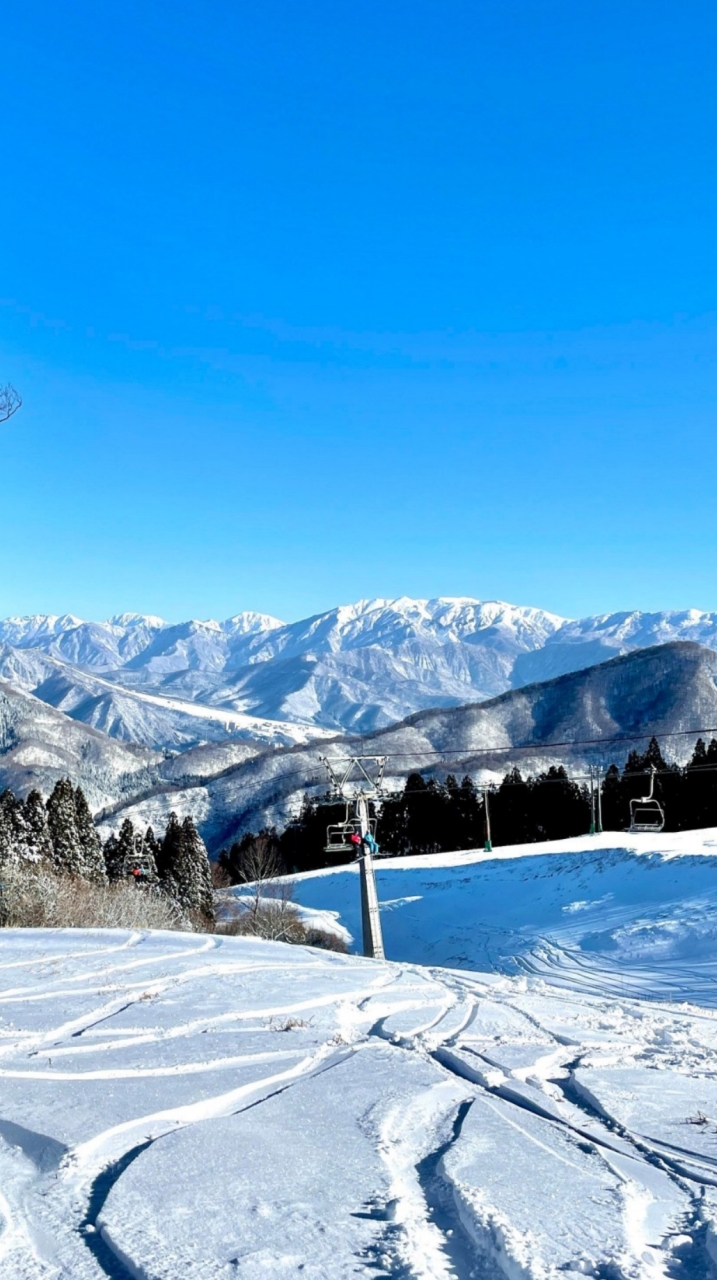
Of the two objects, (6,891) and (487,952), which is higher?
(6,891)

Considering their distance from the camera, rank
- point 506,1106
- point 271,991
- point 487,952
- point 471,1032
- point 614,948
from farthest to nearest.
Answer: point 487,952
point 614,948
point 271,991
point 471,1032
point 506,1106

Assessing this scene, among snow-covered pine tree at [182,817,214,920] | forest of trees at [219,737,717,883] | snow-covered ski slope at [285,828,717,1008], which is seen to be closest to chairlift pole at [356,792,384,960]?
snow-covered ski slope at [285,828,717,1008]

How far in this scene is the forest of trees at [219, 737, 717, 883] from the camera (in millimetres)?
65188

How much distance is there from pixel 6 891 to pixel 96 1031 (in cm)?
2144

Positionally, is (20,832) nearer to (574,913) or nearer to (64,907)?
(64,907)

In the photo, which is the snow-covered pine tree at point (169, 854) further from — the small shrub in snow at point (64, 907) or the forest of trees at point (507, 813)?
the small shrub in snow at point (64, 907)

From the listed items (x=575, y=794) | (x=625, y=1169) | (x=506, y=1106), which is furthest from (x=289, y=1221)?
(x=575, y=794)

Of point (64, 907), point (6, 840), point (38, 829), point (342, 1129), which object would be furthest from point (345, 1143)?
point (38, 829)

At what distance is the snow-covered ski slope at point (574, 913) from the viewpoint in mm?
28766

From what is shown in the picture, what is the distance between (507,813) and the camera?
7262 cm

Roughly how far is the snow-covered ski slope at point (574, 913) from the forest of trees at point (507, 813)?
40.3 ft

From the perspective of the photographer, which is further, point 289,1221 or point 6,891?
point 6,891

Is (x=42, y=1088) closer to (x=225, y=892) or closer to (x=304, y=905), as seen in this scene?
(x=304, y=905)

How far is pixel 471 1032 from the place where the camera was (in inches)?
362
